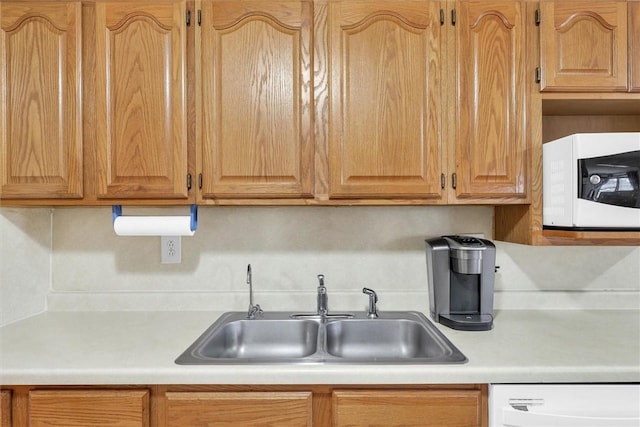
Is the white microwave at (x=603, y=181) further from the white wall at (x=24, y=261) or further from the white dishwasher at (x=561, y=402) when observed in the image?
the white wall at (x=24, y=261)

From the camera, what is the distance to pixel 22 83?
4.19 ft

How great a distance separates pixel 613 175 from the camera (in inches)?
44.9

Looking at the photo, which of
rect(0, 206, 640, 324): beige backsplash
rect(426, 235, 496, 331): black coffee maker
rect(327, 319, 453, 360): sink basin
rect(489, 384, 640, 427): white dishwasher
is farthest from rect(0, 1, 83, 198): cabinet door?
rect(489, 384, 640, 427): white dishwasher

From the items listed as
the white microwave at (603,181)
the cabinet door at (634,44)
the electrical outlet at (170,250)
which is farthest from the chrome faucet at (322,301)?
the cabinet door at (634,44)

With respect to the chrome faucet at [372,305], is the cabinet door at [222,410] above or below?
below

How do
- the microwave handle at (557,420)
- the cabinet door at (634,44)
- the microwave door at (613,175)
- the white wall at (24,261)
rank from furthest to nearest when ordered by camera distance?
the white wall at (24,261), the cabinet door at (634,44), the microwave door at (613,175), the microwave handle at (557,420)

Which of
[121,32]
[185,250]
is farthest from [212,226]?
[121,32]

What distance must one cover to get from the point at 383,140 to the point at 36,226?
4.84ft

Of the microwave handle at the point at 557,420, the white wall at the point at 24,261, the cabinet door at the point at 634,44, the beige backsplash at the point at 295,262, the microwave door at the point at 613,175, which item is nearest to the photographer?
the microwave handle at the point at 557,420

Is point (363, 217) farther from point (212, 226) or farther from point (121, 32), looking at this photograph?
point (121, 32)

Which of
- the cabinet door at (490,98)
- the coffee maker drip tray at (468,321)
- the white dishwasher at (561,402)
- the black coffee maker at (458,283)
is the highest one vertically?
the cabinet door at (490,98)

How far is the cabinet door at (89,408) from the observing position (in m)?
1.00

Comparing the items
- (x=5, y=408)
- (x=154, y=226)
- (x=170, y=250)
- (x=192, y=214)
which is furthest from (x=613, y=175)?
(x=5, y=408)

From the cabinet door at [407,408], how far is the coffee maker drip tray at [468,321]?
32 centimetres
